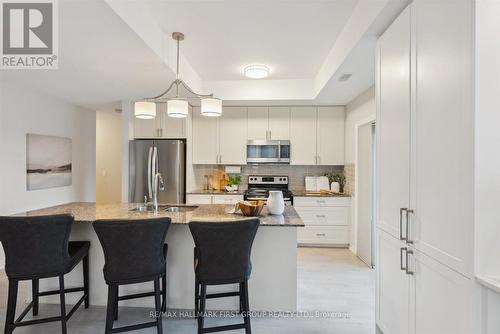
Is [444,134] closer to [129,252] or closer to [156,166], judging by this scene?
[129,252]

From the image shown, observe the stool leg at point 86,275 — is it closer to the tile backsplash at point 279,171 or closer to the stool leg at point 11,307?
the stool leg at point 11,307

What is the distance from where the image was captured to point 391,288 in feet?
6.83

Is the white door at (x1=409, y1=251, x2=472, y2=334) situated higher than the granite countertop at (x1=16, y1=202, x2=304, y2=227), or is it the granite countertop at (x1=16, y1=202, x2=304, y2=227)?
the granite countertop at (x1=16, y1=202, x2=304, y2=227)

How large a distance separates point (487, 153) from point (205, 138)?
14.2 ft

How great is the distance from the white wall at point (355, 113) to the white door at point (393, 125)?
167cm

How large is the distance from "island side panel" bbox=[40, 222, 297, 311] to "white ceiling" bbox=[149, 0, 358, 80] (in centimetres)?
188

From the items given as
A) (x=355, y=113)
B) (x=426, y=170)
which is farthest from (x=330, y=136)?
(x=426, y=170)

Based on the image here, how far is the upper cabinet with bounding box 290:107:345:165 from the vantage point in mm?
5094

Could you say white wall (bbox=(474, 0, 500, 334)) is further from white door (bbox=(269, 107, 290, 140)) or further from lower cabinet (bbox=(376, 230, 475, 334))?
white door (bbox=(269, 107, 290, 140))

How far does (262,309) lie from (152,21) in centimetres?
276

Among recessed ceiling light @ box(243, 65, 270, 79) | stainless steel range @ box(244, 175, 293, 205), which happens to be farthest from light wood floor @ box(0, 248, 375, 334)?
recessed ceiling light @ box(243, 65, 270, 79)

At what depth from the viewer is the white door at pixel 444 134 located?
1292 mm

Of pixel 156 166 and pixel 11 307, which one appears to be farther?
pixel 156 166

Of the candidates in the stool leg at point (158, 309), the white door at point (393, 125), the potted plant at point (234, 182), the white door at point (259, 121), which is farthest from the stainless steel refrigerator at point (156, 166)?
the white door at point (393, 125)
